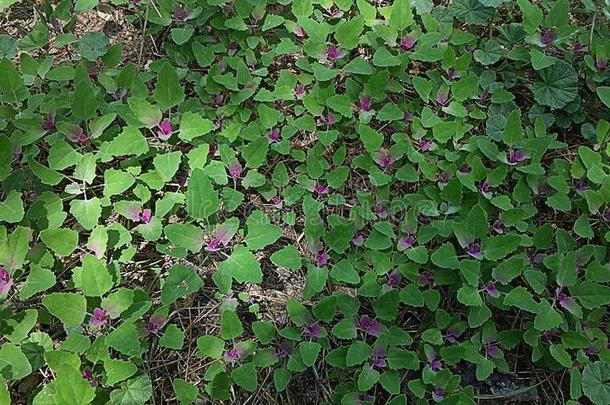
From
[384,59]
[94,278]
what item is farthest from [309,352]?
[384,59]

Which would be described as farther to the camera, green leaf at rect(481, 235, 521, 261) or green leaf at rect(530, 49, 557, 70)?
green leaf at rect(530, 49, 557, 70)

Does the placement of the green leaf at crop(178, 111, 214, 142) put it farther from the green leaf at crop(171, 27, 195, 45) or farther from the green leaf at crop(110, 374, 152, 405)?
the green leaf at crop(110, 374, 152, 405)

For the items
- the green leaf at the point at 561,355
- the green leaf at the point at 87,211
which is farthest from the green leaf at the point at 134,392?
the green leaf at the point at 561,355

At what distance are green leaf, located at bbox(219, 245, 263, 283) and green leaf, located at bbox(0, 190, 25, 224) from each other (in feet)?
2.28

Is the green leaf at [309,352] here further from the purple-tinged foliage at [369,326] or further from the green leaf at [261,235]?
the green leaf at [261,235]

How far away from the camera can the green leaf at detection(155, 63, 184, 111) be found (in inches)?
88.4

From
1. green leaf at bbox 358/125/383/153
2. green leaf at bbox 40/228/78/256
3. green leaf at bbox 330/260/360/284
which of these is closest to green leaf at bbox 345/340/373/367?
green leaf at bbox 330/260/360/284

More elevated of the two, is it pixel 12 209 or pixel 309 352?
pixel 12 209

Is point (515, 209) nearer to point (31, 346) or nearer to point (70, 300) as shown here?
point (70, 300)

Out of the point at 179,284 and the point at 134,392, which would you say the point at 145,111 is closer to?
the point at 179,284

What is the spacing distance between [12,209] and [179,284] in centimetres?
62

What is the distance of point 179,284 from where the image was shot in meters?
2.00

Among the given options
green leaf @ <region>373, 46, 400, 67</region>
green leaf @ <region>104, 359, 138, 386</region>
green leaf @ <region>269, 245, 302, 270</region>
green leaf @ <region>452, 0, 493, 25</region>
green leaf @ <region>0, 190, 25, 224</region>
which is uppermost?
green leaf @ <region>452, 0, 493, 25</region>

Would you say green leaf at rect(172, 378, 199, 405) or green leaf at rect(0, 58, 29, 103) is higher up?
green leaf at rect(0, 58, 29, 103)
